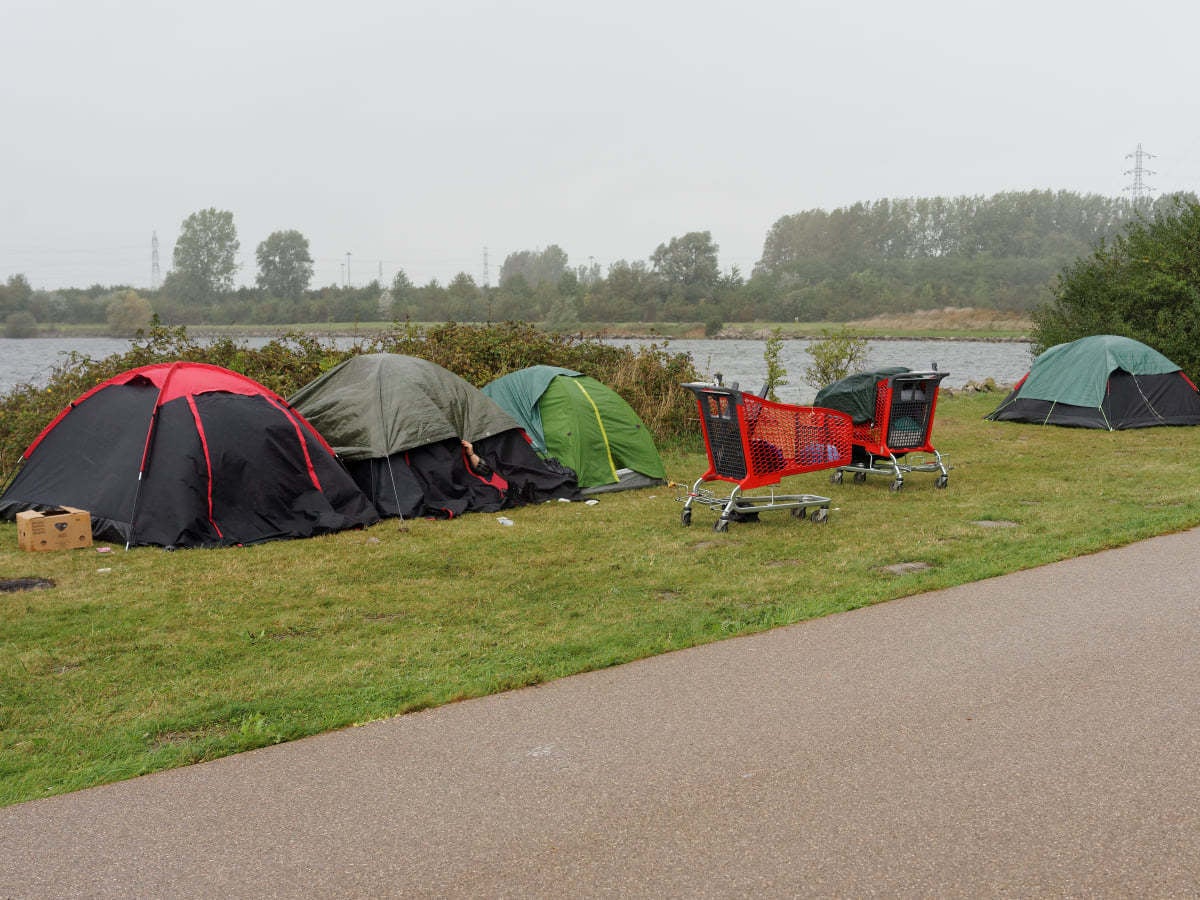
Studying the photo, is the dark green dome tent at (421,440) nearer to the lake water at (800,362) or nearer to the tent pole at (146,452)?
the tent pole at (146,452)

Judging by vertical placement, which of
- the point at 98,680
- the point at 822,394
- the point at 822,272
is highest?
the point at 822,272

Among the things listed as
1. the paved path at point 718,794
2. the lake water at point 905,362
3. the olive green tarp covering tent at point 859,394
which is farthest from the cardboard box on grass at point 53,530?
the lake water at point 905,362

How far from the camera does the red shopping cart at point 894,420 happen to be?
1202 cm

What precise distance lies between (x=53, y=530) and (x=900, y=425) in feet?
29.4

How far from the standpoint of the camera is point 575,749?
15.1 feet

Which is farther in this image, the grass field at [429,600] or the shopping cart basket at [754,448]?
the shopping cart basket at [754,448]

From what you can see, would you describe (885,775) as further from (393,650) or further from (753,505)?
(753,505)

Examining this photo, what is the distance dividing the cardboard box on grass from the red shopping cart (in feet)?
26.0

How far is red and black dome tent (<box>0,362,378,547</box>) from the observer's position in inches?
382

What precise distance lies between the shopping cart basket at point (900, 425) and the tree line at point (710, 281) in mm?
15205

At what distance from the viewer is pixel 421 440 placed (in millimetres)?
11195

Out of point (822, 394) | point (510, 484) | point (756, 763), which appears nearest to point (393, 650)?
point (756, 763)

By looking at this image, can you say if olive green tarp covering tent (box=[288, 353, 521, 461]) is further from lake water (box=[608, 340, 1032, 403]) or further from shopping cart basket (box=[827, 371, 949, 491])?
lake water (box=[608, 340, 1032, 403])

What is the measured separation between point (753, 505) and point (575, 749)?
581 centimetres
